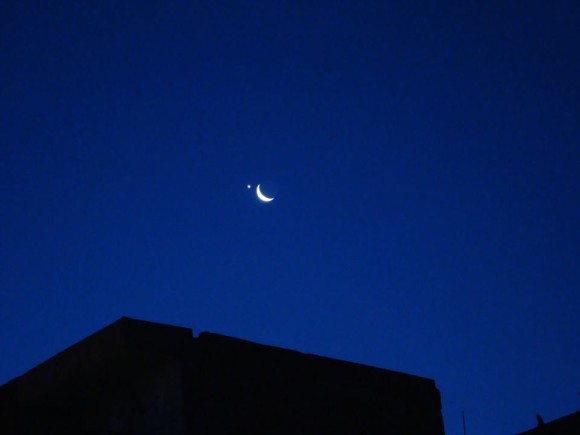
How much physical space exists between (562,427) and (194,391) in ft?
30.0

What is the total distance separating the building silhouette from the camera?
8500mm

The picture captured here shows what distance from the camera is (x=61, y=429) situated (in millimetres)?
10102

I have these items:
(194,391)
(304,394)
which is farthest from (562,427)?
(194,391)

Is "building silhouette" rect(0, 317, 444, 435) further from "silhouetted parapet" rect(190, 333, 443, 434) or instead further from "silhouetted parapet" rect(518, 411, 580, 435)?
"silhouetted parapet" rect(518, 411, 580, 435)

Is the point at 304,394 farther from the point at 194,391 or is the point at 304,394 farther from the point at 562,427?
the point at 562,427

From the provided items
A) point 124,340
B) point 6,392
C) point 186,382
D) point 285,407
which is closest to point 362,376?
point 285,407

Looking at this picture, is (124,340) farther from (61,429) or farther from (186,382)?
(61,429)

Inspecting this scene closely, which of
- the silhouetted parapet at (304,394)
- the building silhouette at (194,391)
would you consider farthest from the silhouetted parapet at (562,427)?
the building silhouette at (194,391)

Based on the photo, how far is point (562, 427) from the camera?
14711mm

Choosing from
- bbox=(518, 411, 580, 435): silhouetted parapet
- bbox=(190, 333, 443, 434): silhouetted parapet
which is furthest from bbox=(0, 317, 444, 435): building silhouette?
bbox=(518, 411, 580, 435): silhouetted parapet

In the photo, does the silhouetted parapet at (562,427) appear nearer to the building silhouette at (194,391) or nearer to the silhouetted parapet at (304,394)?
the silhouetted parapet at (304,394)

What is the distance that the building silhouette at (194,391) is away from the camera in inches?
335

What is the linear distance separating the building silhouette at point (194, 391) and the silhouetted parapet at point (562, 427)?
195 inches

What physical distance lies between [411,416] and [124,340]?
4.64m
